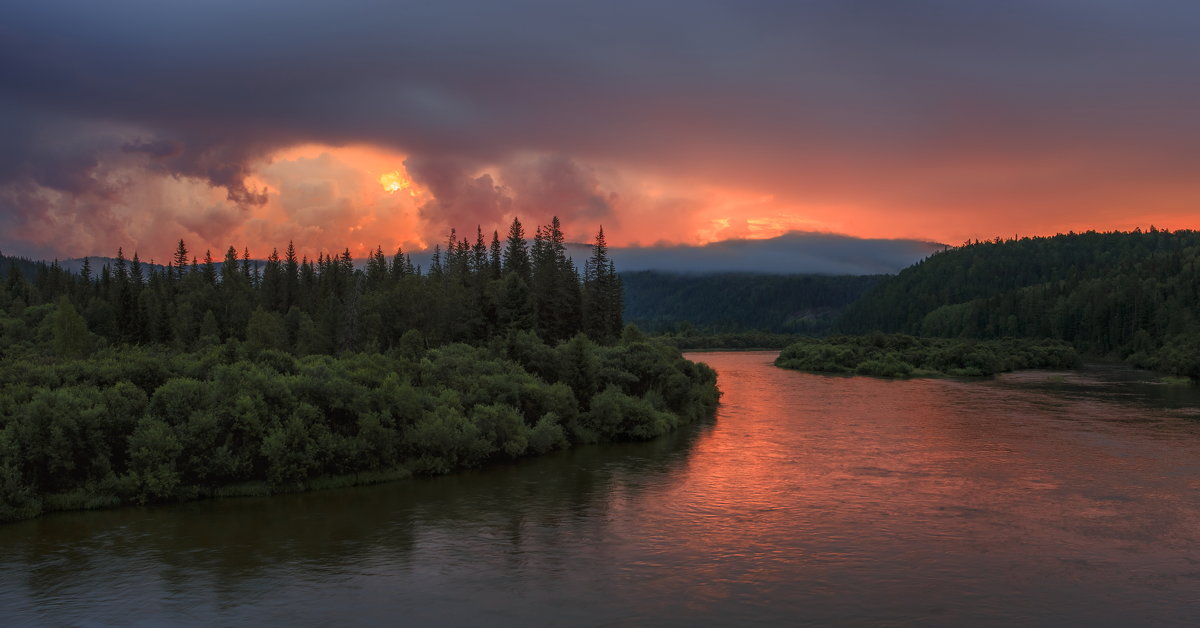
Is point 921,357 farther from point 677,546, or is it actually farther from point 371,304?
point 677,546

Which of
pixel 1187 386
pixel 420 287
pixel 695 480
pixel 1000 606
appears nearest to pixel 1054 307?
pixel 1187 386

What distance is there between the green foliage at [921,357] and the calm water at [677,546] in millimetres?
70452

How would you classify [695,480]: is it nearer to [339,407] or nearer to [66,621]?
[339,407]

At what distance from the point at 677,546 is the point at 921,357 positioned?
112m

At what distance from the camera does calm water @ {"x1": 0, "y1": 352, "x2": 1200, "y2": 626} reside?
26.8m

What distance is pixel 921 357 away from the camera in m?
132

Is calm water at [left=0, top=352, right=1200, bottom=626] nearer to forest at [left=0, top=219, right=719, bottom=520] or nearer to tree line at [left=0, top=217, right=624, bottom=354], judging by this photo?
forest at [left=0, top=219, right=719, bottom=520]

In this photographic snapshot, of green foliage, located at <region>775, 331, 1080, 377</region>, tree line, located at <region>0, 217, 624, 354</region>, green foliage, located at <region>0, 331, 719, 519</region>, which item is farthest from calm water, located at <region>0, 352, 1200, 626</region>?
green foliage, located at <region>775, 331, 1080, 377</region>

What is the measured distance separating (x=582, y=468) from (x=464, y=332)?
45.9m

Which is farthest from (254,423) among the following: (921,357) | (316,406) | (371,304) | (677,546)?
(921,357)

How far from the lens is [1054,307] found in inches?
7165

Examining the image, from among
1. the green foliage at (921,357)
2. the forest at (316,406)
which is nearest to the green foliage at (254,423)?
the forest at (316,406)

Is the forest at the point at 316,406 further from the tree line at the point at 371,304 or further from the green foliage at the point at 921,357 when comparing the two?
the green foliage at the point at 921,357

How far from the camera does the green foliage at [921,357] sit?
124m
